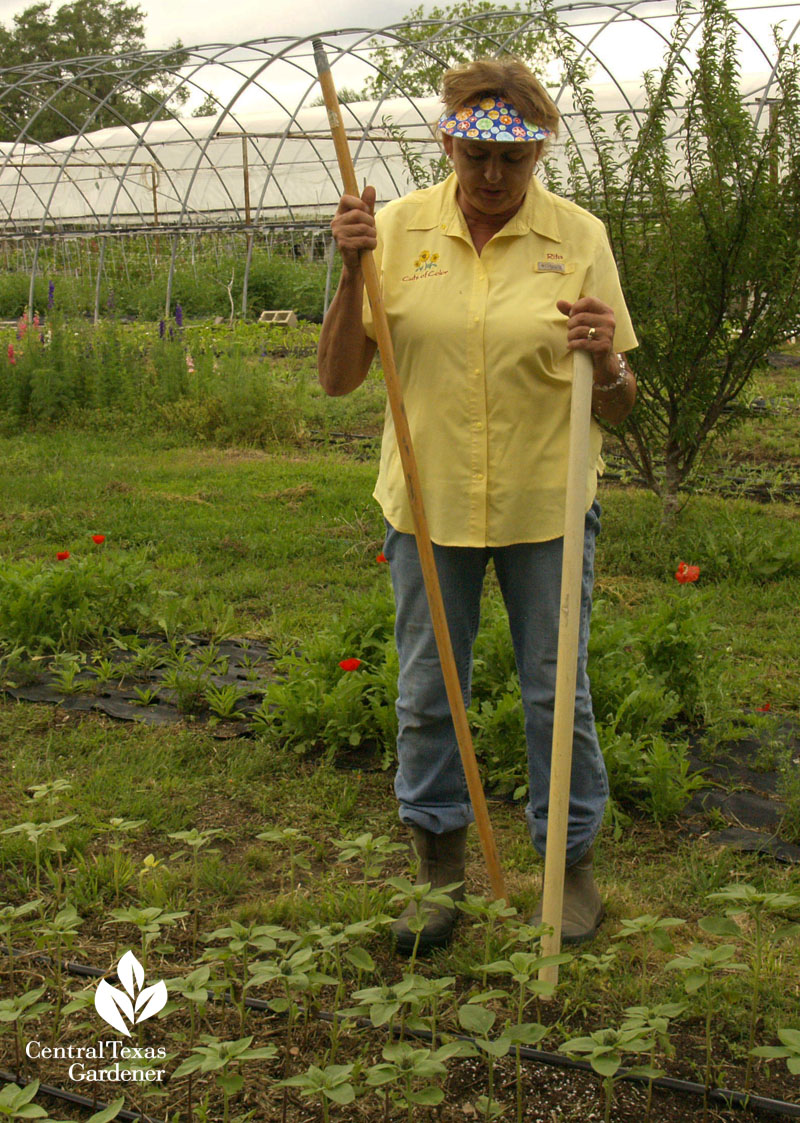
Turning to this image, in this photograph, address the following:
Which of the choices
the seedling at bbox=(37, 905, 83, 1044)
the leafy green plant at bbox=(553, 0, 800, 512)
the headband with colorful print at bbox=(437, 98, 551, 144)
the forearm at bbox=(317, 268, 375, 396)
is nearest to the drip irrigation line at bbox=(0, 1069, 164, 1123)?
the seedling at bbox=(37, 905, 83, 1044)

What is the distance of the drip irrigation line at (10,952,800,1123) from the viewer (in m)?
1.89

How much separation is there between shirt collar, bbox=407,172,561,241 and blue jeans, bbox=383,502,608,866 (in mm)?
566

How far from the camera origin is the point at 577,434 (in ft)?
6.84

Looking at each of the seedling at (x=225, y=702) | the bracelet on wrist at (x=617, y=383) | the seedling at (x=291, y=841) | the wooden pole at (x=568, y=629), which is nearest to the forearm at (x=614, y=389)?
the bracelet on wrist at (x=617, y=383)

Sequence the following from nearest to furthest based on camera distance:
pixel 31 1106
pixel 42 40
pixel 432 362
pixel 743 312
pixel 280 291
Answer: pixel 31 1106, pixel 432 362, pixel 743 312, pixel 280 291, pixel 42 40

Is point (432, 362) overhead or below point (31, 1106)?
overhead

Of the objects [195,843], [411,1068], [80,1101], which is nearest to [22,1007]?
[80,1101]

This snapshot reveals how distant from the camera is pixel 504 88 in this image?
208 cm

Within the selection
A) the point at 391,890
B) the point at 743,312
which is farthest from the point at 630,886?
the point at 743,312

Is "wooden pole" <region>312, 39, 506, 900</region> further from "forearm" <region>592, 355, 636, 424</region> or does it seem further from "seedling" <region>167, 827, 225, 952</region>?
"seedling" <region>167, 827, 225, 952</region>

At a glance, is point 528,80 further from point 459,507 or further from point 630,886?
point 630,886

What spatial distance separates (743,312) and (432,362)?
3.46m

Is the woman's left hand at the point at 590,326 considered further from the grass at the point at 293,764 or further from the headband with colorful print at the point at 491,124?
the grass at the point at 293,764

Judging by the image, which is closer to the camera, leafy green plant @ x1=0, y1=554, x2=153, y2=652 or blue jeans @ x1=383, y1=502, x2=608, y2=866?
blue jeans @ x1=383, y1=502, x2=608, y2=866
